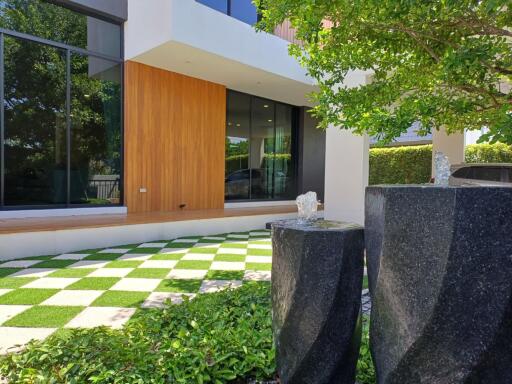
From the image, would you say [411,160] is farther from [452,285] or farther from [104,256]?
[452,285]

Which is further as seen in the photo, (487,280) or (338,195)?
(338,195)

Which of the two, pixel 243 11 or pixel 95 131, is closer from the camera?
pixel 95 131

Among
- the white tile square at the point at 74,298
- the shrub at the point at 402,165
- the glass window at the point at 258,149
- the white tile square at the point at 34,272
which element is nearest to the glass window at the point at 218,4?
the glass window at the point at 258,149

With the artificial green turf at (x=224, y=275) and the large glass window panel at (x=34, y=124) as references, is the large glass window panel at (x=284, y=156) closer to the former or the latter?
the large glass window panel at (x=34, y=124)

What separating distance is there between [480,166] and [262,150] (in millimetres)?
5817

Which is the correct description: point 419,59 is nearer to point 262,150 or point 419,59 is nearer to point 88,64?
point 88,64

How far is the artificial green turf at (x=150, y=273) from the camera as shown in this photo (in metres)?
4.24

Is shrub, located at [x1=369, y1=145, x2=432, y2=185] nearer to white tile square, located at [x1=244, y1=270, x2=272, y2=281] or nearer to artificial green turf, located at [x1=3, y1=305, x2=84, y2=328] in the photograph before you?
white tile square, located at [x1=244, y1=270, x2=272, y2=281]

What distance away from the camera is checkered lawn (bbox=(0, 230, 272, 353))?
296cm

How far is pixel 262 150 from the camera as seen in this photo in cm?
1063

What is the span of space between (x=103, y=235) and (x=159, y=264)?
1491 mm

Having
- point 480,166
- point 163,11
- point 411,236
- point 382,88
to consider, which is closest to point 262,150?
point 163,11

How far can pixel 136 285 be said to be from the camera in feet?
12.8

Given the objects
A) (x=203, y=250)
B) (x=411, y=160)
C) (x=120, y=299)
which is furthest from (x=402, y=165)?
(x=120, y=299)
